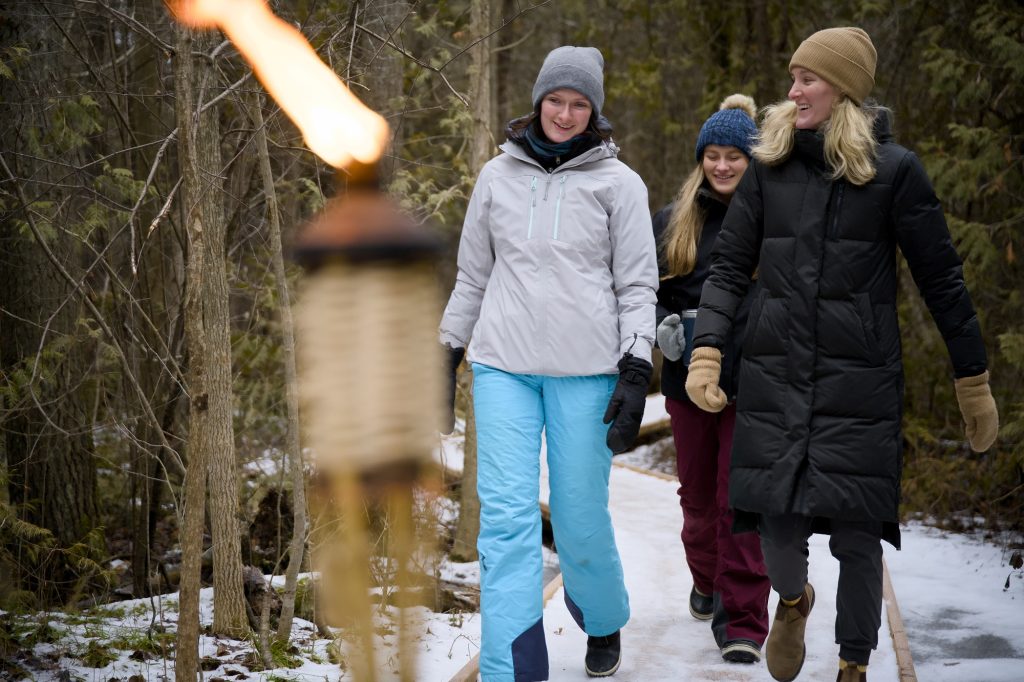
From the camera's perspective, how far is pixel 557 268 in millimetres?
3504

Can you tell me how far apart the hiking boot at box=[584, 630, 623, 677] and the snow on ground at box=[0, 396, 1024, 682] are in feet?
0.19

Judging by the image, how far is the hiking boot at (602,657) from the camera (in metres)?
3.78

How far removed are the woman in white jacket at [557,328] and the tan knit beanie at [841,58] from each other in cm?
74

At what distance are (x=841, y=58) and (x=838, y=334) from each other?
97 centimetres

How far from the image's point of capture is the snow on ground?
402cm

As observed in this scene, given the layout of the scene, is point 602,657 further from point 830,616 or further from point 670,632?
point 830,616

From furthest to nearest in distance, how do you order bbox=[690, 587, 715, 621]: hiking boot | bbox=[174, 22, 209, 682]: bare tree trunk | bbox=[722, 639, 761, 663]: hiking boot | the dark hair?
1. bbox=[690, 587, 715, 621]: hiking boot
2. bbox=[722, 639, 761, 663]: hiking boot
3. the dark hair
4. bbox=[174, 22, 209, 682]: bare tree trunk

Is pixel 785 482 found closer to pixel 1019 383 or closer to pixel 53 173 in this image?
pixel 53 173

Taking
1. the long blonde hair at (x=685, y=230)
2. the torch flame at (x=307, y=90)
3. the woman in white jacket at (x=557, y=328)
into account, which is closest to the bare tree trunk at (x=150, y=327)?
the woman in white jacket at (x=557, y=328)

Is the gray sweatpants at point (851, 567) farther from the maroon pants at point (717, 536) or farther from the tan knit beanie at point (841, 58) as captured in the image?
the tan knit beanie at point (841, 58)

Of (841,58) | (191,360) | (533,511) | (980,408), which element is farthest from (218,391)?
(980,408)

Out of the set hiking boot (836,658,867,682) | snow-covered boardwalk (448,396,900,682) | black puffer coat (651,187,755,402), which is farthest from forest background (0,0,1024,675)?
hiking boot (836,658,867,682)

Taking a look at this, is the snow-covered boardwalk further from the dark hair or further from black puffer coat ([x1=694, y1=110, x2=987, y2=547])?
the dark hair

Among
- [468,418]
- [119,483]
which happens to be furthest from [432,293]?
[119,483]
